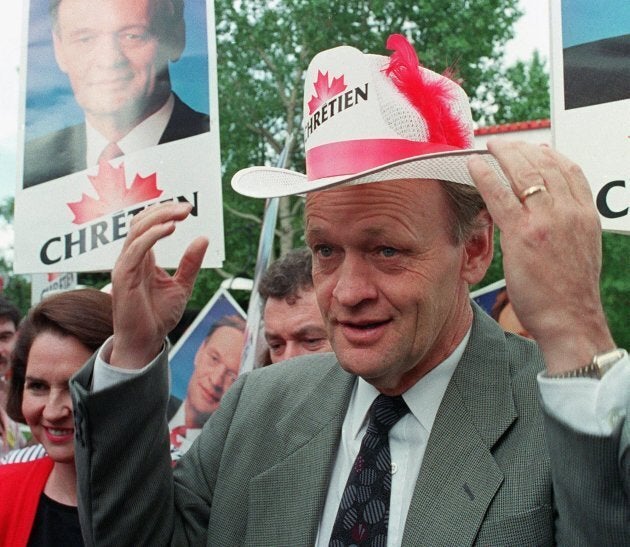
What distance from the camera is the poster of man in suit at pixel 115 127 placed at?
359cm

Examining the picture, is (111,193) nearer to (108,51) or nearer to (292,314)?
(108,51)

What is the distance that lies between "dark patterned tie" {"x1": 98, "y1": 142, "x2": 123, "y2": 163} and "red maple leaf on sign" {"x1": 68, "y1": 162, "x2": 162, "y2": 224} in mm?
30

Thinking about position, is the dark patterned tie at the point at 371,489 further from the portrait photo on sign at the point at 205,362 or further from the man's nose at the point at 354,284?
the portrait photo on sign at the point at 205,362

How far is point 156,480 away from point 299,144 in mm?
18752

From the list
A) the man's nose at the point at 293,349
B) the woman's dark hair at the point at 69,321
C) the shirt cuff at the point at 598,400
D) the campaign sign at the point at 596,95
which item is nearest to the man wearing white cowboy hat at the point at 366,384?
the shirt cuff at the point at 598,400

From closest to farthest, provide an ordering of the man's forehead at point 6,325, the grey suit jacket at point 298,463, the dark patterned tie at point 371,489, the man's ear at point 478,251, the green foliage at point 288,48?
1. the grey suit jacket at point 298,463
2. the dark patterned tie at point 371,489
3. the man's ear at point 478,251
4. the man's forehead at point 6,325
5. the green foliage at point 288,48

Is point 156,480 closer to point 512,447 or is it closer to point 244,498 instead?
point 244,498

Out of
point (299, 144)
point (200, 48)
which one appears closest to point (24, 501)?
point (200, 48)

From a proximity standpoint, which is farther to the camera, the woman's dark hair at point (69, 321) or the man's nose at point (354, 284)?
the woman's dark hair at point (69, 321)

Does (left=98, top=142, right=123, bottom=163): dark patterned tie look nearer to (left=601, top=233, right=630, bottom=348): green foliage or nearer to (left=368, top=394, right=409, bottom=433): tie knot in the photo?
(left=368, top=394, right=409, bottom=433): tie knot

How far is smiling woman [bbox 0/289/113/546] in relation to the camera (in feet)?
7.68

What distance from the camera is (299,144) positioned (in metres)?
20.2

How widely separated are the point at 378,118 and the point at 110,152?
2.19m

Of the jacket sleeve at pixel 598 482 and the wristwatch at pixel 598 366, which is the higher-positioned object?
the wristwatch at pixel 598 366
